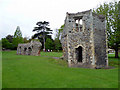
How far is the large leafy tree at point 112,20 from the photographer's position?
77.0 feet

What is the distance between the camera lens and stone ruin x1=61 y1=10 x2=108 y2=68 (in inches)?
545

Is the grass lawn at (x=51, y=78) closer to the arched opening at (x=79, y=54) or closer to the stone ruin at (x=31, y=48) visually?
the arched opening at (x=79, y=54)

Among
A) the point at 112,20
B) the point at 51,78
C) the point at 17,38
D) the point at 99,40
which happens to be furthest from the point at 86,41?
the point at 17,38

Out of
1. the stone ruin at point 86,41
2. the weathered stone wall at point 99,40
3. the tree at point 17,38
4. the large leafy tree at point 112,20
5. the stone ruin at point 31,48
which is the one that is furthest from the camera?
the tree at point 17,38

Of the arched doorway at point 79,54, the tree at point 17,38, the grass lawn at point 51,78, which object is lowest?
the grass lawn at point 51,78

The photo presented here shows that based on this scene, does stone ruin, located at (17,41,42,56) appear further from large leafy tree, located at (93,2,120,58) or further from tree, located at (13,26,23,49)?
large leafy tree, located at (93,2,120,58)

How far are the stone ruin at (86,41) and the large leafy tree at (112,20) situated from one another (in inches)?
367

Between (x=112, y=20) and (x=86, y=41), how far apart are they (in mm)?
13950

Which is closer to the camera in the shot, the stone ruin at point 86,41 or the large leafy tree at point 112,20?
the stone ruin at point 86,41

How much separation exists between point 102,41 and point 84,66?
4.55 meters

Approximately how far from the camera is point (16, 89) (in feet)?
19.3

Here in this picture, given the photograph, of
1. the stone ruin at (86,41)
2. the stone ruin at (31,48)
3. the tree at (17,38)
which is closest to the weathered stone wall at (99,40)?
the stone ruin at (86,41)

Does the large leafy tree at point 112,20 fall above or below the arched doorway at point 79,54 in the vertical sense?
above

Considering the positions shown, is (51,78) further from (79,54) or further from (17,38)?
(17,38)
